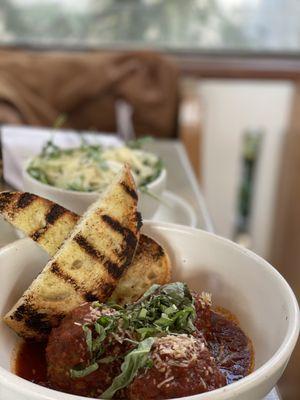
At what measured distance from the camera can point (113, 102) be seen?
238cm

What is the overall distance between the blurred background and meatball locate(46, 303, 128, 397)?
1.49m

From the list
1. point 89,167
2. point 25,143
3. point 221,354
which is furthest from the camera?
point 25,143

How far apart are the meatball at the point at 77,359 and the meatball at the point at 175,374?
4 centimetres

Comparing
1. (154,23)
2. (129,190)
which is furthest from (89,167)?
(154,23)

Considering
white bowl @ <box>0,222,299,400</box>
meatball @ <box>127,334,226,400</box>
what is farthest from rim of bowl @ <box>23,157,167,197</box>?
Answer: meatball @ <box>127,334,226,400</box>

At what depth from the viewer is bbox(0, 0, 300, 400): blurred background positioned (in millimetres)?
2312

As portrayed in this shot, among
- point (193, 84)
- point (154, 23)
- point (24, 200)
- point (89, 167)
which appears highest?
point (24, 200)

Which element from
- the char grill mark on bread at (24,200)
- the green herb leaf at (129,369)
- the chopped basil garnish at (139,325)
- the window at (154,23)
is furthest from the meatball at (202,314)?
the window at (154,23)

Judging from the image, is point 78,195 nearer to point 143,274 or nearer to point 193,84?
point 143,274

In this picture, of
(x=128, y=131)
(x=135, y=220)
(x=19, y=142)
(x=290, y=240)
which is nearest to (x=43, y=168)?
(x=135, y=220)

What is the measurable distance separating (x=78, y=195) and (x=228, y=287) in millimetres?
291

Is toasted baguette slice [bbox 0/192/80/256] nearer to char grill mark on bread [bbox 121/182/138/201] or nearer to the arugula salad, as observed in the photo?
char grill mark on bread [bbox 121/182/138/201]

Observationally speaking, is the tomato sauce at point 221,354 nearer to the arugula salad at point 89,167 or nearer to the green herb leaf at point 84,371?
the green herb leaf at point 84,371

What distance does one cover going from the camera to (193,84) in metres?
2.51
